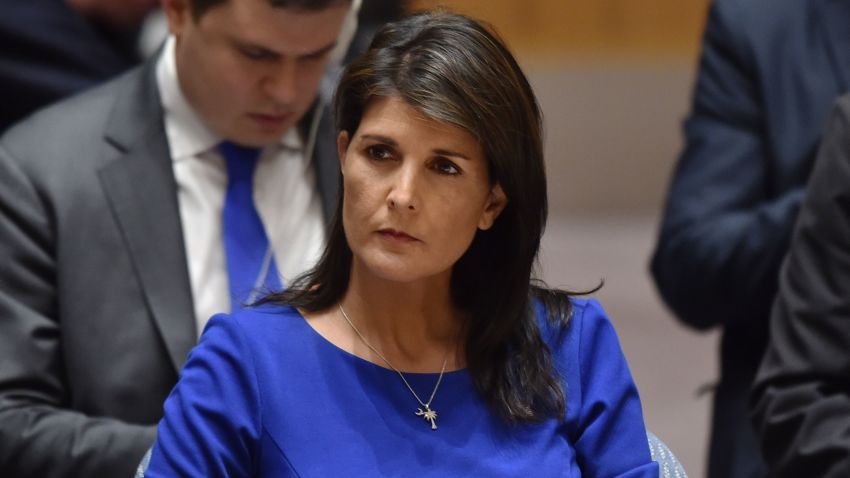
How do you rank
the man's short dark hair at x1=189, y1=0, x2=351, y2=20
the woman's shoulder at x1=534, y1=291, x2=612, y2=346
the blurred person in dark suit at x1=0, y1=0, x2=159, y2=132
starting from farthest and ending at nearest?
the blurred person in dark suit at x1=0, y1=0, x2=159, y2=132
the man's short dark hair at x1=189, y1=0, x2=351, y2=20
the woman's shoulder at x1=534, y1=291, x2=612, y2=346

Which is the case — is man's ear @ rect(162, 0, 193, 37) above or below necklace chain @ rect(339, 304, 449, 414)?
above

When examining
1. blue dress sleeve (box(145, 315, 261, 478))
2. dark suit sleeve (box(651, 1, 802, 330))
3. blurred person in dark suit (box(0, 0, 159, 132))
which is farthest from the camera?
blurred person in dark suit (box(0, 0, 159, 132))

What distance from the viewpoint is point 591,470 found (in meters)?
2.04

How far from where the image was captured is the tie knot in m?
2.68

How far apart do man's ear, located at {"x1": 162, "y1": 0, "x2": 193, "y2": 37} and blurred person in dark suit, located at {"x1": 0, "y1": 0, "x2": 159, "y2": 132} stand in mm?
695

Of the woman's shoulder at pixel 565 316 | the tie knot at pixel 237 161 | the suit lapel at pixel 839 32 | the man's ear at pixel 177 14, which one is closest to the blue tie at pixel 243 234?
the tie knot at pixel 237 161

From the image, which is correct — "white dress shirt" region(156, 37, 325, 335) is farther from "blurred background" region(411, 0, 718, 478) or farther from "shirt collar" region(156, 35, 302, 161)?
"blurred background" region(411, 0, 718, 478)

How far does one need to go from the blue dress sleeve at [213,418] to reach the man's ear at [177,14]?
2.72ft

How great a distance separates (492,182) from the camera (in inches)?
78.9

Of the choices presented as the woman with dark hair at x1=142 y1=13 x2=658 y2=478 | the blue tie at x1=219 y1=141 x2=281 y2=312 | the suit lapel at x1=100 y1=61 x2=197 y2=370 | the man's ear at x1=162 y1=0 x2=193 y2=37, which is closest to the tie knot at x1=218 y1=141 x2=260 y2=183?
the blue tie at x1=219 y1=141 x2=281 y2=312

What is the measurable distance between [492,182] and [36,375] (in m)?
0.90

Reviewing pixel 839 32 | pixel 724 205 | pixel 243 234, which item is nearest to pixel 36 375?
pixel 243 234

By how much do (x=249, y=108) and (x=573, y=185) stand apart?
4.19 m

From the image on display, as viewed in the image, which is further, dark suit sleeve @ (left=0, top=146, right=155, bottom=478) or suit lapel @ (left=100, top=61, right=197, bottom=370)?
suit lapel @ (left=100, top=61, right=197, bottom=370)
